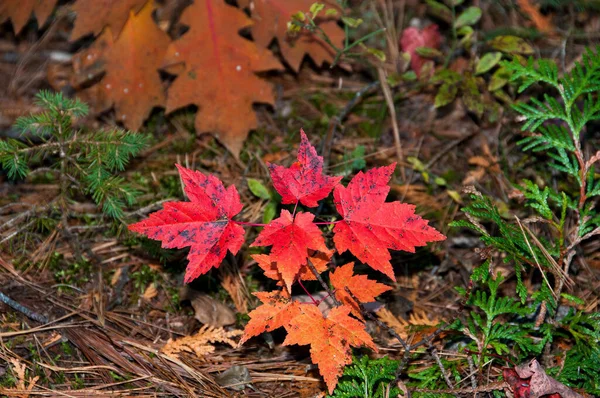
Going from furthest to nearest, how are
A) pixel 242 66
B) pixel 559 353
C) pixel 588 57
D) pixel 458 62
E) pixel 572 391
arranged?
pixel 458 62 < pixel 242 66 < pixel 588 57 < pixel 559 353 < pixel 572 391

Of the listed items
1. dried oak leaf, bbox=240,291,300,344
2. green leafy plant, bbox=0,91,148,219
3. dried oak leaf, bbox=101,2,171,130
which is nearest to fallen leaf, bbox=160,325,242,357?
dried oak leaf, bbox=240,291,300,344

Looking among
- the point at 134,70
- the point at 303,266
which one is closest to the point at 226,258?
the point at 303,266

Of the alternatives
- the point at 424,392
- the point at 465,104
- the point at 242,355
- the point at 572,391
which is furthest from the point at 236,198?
the point at 465,104

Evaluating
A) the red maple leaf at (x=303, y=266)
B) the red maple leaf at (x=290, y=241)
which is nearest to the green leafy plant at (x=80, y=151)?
the red maple leaf at (x=303, y=266)

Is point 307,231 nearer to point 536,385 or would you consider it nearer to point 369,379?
point 369,379

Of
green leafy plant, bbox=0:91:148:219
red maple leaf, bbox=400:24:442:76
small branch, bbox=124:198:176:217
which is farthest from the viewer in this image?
red maple leaf, bbox=400:24:442:76

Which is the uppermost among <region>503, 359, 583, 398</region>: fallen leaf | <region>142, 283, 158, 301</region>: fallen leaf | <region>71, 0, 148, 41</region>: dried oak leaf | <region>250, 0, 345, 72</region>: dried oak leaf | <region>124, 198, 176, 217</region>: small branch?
Answer: <region>71, 0, 148, 41</region>: dried oak leaf

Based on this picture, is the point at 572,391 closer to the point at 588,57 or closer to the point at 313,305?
the point at 313,305

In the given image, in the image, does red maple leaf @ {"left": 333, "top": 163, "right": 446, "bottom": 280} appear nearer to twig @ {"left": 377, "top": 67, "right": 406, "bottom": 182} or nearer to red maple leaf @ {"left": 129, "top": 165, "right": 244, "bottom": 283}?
red maple leaf @ {"left": 129, "top": 165, "right": 244, "bottom": 283}
